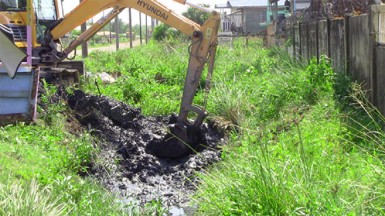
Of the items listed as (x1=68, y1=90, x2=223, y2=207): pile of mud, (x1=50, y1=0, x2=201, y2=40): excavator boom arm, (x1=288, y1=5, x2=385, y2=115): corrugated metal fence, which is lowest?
(x1=68, y1=90, x2=223, y2=207): pile of mud

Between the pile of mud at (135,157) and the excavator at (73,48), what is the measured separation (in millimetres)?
490

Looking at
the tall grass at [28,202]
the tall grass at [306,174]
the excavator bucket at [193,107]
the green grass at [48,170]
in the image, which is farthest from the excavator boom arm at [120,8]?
the tall grass at [28,202]

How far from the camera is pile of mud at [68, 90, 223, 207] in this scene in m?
10.2

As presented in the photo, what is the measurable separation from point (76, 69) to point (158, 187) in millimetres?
8394

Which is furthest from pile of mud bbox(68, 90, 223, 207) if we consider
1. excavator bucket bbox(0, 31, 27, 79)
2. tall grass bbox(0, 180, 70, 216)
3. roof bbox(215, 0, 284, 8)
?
roof bbox(215, 0, 284, 8)

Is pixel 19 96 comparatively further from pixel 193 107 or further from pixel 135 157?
pixel 193 107

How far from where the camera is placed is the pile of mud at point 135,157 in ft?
33.3

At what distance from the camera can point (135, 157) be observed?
1214 centimetres

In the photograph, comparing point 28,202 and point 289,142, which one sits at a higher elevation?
point 289,142

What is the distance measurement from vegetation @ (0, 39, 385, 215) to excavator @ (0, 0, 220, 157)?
682 mm

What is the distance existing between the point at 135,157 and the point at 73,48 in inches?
139

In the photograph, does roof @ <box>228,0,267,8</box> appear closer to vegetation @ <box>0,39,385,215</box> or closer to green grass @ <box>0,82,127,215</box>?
vegetation @ <box>0,39,385,215</box>

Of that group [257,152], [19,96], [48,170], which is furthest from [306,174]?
[19,96]

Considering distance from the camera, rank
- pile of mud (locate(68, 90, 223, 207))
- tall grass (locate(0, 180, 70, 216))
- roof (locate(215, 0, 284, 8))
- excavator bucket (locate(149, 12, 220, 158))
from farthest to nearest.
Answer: roof (locate(215, 0, 284, 8)) → excavator bucket (locate(149, 12, 220, 158)) → pile of mud (locate(68, 90, 223, 207)) → tall grass (locate(0, 180, 70, 216))
